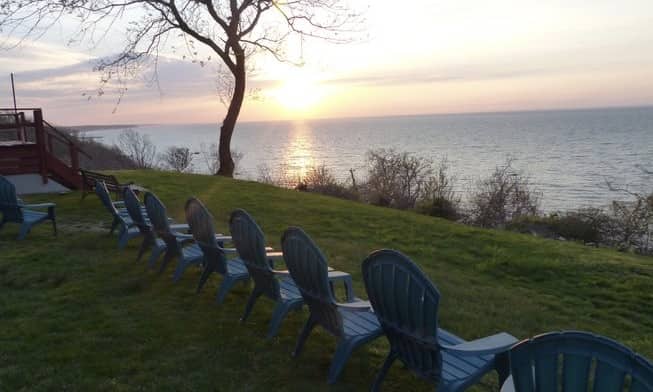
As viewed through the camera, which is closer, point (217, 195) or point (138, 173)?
point (217, 195)

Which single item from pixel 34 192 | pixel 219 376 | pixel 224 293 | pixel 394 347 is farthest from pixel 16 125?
pixel 394 347

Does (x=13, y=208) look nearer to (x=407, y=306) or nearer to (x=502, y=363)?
(x=407, y=306)

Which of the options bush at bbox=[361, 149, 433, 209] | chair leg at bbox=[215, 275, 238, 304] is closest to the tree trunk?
bush at bbox=[361, 149, 433, 209]

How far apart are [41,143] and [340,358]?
11989 millimetres

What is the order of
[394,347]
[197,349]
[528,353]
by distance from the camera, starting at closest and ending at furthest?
[528,353]
[394,347]
[197,349]

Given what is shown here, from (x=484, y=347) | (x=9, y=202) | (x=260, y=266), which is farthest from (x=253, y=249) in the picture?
(x=9, y=202)

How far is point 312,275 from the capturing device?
351 centimetres

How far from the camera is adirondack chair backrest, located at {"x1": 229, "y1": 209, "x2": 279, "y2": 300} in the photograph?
4137 millimetres

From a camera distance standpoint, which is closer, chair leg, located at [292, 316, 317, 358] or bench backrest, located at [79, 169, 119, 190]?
chair leg, located at [292, 316, 317, 358]

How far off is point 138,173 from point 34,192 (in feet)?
15.3

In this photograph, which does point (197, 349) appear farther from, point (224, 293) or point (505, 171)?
point (505, 171)

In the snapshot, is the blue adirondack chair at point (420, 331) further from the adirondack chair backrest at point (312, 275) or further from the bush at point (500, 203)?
the bush at point (500, 203)

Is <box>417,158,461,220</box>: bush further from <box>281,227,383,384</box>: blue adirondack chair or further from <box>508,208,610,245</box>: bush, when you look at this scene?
<box>281,227,383,384</box>: blue adirondack chair

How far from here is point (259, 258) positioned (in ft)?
13.8
